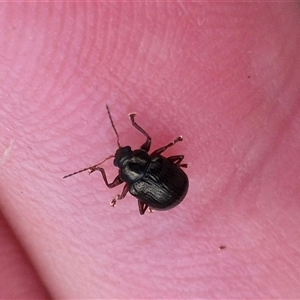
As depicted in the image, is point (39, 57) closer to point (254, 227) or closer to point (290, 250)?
point (254, 227)

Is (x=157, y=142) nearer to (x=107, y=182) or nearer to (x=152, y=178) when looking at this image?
(x=152, y=178)

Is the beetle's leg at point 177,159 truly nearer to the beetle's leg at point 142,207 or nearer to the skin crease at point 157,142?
the skin crease at point 157,142

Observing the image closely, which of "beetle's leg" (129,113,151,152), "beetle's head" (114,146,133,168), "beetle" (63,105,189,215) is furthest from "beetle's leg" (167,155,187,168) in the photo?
"beetle's head" (114,146,133,168)

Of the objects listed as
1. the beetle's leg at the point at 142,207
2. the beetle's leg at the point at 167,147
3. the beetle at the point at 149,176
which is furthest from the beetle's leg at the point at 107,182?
the beetle's leg at the point at 167,147

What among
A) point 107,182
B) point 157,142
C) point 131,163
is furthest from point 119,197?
point 157,142

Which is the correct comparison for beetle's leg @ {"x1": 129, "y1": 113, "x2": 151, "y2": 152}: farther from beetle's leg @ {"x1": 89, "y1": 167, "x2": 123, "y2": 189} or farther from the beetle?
beetle's leg @ {"x1": 89, "y1": 167, "x2": 123, "y2": 189}

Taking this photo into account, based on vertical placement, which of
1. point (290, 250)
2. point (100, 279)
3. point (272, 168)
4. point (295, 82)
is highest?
point (295, 82)

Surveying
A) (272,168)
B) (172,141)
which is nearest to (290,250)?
(272,168)
